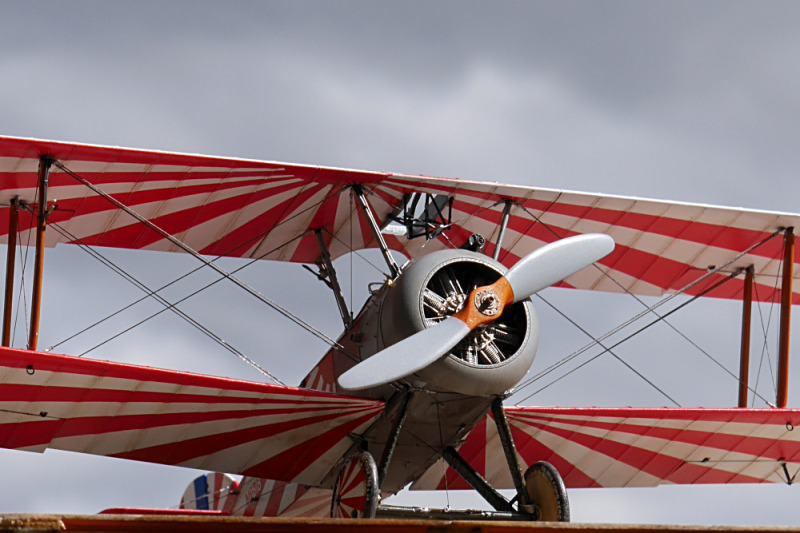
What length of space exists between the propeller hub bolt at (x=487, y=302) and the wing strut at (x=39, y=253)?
12.3 feet

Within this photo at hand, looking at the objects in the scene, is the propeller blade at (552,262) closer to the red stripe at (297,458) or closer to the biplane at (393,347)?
the biplane at (393,347)

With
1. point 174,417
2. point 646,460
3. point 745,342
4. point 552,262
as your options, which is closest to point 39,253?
point 174,417

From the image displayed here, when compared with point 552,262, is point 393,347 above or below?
below

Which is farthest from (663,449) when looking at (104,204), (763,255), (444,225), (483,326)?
(104,204)

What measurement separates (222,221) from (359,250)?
1.57 m

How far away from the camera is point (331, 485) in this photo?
42.0 feet

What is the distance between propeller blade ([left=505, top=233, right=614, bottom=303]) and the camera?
1058 cm

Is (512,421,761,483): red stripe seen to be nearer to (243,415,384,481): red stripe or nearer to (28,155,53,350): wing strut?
(243,415,384,481): red stripe

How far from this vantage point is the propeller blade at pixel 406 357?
9875 mm

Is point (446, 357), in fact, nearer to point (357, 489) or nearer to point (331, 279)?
A: point (357, 489)

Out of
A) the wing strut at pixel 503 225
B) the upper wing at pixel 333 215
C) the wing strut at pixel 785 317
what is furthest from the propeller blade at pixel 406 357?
the wing strut at pixel 785 317

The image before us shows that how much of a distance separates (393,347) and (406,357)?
174 millimetres

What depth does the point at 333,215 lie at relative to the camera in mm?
13602

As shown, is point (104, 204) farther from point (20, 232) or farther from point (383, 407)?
point (383, 407)
